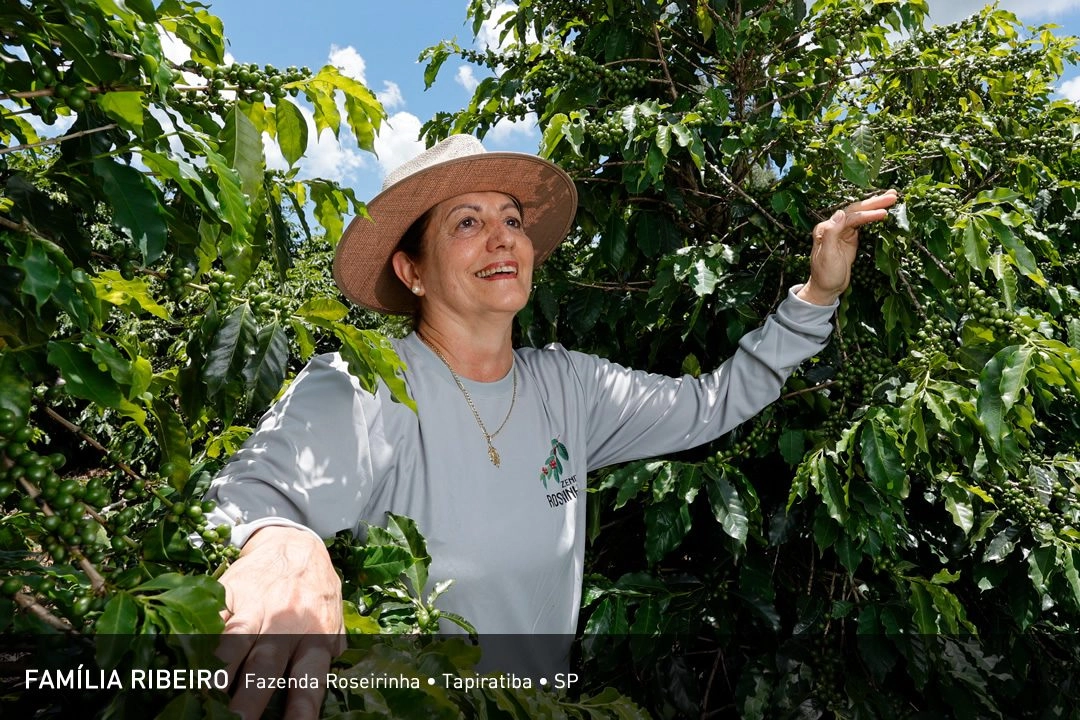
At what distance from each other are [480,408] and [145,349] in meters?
0.85

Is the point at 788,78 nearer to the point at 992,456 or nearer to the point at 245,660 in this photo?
the point at 992,456

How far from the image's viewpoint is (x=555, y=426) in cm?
224

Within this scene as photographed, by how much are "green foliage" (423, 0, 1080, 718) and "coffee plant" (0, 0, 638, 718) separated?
992 mm

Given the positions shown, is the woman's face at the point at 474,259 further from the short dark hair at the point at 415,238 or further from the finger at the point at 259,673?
the finger at the point at 259,673

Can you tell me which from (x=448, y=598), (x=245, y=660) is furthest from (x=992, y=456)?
(x=245, y=660)

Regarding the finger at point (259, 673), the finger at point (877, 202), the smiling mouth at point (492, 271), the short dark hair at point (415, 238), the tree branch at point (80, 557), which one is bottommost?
the finger at point (259, 673)

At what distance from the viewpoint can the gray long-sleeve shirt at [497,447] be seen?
1.68 metres

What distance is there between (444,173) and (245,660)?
1431 millimetres

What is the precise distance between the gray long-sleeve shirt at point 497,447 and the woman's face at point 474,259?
166mm

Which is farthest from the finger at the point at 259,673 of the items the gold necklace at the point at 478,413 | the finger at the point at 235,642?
the gold necklace at the point at 478,413

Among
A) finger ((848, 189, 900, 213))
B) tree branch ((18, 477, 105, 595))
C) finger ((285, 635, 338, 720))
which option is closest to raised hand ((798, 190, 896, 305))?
finger ((848, 189, 900, 213))

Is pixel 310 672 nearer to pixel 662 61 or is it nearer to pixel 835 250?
pixel 835 250

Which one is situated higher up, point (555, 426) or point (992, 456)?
point (555, 426)

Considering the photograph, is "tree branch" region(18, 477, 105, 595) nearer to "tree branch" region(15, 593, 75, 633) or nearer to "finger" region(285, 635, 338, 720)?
"tree branch" region(15, 593, 75, 633)
